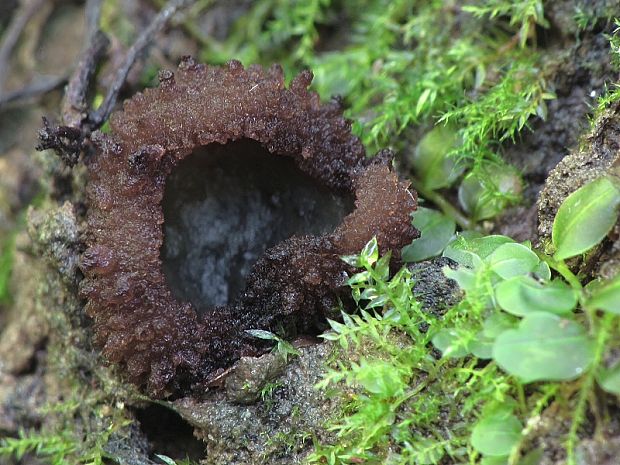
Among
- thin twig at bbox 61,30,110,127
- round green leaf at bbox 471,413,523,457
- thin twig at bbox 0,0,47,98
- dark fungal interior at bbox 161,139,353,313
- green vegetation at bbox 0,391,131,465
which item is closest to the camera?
round green leaf at bbox 471,413,523,457

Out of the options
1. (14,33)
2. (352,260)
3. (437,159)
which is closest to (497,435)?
(352,260)

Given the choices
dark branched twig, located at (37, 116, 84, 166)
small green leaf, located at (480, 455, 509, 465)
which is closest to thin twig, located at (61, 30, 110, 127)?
dark branched twig, located at (37, 116, 84, 166)

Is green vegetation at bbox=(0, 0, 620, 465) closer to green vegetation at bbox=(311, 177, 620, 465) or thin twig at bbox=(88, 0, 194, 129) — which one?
green vegetation at bbox=(311, 177, 620, 465)

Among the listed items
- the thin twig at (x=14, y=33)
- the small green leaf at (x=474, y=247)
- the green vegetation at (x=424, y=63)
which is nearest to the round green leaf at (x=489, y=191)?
the green vegetation at (x=424, y=63)

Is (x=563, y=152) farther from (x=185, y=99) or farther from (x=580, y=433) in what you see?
(x=185, y=99)

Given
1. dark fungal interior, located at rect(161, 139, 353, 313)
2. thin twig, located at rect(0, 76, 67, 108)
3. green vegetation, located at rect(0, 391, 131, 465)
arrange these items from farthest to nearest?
thin twig, located at rect(0, 76, 67, 108)
dark fungal interior, located at rect(161, 139, 353, 313)
green vegetation, located at rect(0, 391, 131, 465)

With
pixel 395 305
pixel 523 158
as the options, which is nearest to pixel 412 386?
pixel 395 305

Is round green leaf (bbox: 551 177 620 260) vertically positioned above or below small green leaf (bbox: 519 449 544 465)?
above

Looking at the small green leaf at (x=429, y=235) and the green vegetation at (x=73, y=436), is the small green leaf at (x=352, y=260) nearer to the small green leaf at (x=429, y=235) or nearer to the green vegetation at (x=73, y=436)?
the small green leaf at (x=429, y=235)
